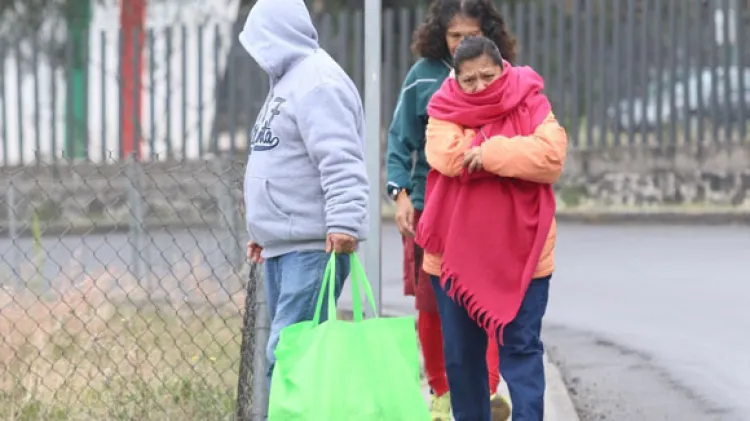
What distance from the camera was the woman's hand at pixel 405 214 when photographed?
573 centimetres

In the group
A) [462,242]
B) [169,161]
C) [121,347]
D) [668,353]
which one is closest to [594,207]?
[169,161]

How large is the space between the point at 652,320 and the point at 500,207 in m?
4.35

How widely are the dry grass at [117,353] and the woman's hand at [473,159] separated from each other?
161cm

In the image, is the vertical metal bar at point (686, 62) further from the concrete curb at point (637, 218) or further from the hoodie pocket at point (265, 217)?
the hoodie pocket at point (265, 217)

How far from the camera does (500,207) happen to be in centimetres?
496

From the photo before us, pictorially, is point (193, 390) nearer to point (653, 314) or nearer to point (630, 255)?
point (653, 314)

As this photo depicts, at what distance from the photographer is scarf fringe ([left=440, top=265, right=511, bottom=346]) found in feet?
16.2

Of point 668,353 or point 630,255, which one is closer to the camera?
point 668,353

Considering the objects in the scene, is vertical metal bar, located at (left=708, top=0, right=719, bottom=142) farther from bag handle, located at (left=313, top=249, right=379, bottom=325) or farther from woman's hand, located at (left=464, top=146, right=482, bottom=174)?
bag handle, located at (left=313, top=249, right=379, bottom=325)

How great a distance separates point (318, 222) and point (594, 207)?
11.1 metres

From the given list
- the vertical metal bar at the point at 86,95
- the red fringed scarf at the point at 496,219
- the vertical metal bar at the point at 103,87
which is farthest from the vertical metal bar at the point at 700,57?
the red fringed scarf at the point at 496,219

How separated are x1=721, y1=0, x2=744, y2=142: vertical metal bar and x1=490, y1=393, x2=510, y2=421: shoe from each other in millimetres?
9718

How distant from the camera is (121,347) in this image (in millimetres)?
6766

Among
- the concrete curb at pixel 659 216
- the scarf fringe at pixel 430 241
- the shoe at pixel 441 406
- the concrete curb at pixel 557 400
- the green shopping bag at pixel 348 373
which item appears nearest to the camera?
the green shopping bag at pixel 348 373
